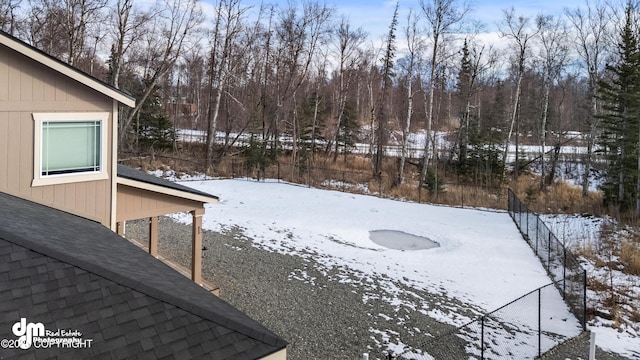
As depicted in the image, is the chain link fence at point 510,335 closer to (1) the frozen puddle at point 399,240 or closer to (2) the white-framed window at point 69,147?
(1) the frozen puddle at point 399,240

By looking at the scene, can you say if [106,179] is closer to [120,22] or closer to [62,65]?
[62,65]

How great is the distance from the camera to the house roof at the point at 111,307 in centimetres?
338

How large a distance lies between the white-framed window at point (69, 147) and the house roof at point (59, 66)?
40 centimetres

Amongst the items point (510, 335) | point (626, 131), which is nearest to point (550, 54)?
point (626, 131)

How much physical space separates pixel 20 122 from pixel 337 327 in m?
6.23

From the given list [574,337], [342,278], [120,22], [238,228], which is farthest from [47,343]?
[120,22]

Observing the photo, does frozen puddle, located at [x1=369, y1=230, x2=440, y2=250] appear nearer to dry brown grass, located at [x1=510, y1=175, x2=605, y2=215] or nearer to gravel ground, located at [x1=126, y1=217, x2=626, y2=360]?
gravel ground, located at [x1=126, y1=217, x2=626, y2=360]

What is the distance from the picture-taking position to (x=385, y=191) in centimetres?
2353

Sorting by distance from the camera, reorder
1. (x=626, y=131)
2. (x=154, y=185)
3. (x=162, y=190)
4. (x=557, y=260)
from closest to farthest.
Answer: (x=154, y=185)
(x=162, y=190)
(x=557, y=260)
(x=626, y=131)

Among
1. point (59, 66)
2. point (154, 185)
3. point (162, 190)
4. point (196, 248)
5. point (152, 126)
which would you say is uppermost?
point (152, 126)

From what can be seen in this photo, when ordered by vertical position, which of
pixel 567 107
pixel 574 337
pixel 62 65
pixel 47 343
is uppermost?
pixel 567 107

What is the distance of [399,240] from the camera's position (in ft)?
48.0

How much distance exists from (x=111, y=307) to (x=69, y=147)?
451cm

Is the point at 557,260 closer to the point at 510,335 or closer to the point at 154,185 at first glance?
the point at 510,335
